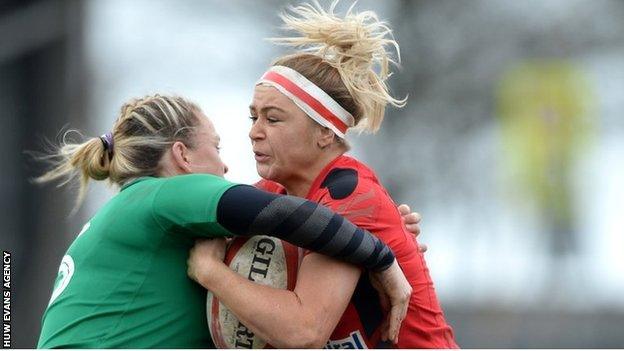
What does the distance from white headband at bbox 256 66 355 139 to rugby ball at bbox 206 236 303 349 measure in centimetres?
54

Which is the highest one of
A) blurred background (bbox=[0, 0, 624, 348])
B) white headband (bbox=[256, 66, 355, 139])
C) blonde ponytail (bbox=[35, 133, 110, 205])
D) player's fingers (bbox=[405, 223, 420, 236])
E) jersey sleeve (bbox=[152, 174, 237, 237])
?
blurred background (bbox=[0, 0, 624, 348])

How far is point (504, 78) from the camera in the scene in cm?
1692

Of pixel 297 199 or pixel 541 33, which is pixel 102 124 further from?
pixel 297 199

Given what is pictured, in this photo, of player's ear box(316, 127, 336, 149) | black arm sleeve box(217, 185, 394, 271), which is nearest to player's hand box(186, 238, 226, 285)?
black arm sleeve box(217, 185, 394, 271)

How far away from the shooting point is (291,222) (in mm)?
4676

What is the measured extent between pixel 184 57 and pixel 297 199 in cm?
1009

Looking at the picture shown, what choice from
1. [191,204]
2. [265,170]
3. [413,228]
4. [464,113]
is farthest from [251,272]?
[464,113]

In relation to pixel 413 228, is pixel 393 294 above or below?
below

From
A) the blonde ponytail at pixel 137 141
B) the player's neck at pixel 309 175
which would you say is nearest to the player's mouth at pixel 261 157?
the player's neck at pixel 309 175

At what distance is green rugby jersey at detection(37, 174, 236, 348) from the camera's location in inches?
191

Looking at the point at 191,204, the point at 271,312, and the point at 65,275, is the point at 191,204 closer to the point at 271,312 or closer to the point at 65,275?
the point at 271,312

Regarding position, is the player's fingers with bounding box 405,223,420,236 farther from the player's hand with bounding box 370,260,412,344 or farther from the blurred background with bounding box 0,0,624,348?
the blurred background with bounding box 0,0,624,348

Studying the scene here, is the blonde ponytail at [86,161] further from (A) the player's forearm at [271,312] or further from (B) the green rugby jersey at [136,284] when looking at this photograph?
(A) the player's forearm at [271,312]

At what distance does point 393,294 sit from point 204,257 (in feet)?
1.93
